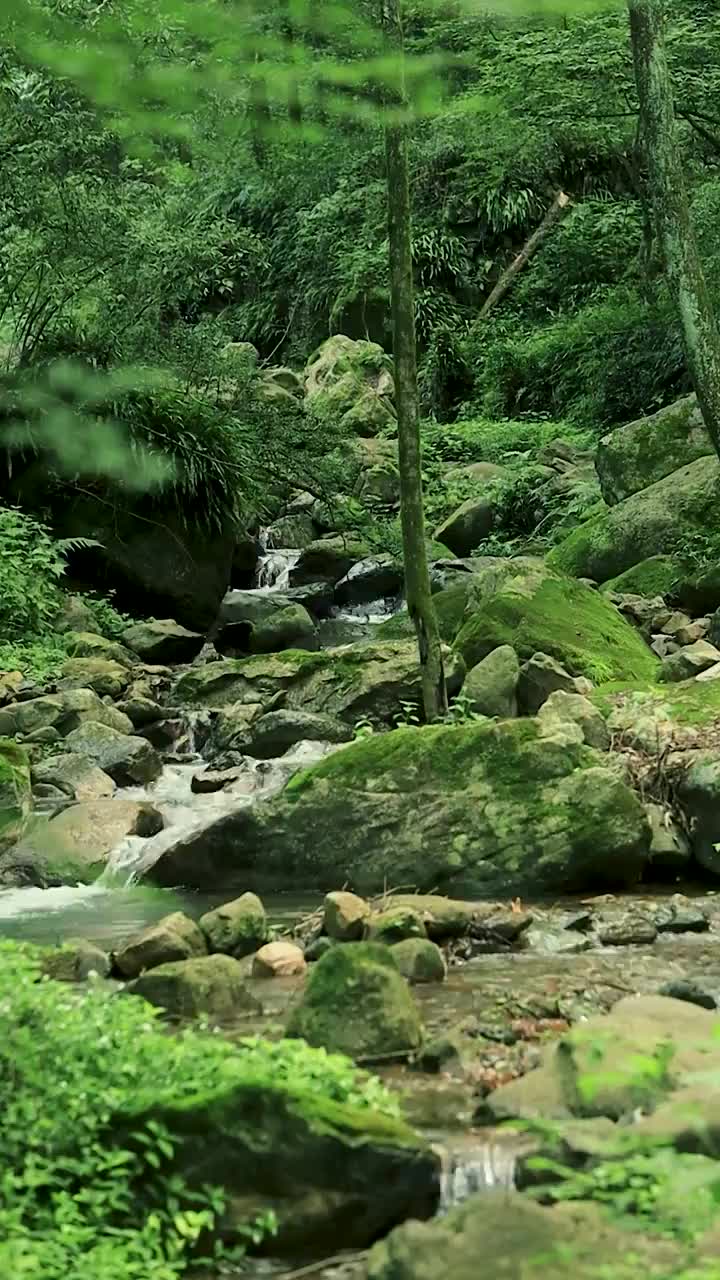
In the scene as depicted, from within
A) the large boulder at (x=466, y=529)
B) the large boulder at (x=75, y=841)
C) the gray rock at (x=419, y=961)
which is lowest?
the gray rock at (x=419, y=961)

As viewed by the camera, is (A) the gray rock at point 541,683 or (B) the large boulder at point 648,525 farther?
(B) the large boulder at point 648,525

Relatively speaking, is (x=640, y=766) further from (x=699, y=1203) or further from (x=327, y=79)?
(x=699, y=1203)

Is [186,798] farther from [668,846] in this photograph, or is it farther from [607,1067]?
[607,1067]

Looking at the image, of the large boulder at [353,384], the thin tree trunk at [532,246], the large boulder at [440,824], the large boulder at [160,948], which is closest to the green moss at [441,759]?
the large boulder at [440,824]

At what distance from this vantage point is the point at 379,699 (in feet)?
34.7

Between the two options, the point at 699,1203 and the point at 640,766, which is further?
the point at 640,766

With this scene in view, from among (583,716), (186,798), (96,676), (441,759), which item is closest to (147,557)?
(96,676)

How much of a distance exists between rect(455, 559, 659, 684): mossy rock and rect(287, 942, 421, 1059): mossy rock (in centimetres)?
559

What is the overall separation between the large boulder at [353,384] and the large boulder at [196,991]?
1779 cm

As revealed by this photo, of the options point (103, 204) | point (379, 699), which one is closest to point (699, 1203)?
point (379, 699)

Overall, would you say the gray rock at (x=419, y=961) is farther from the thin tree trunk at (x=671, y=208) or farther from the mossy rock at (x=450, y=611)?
the thin tree trunk at (x=671, y=208)

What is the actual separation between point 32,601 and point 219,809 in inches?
213

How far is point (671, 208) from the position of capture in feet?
35.2

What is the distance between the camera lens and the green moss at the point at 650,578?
45.2ft
